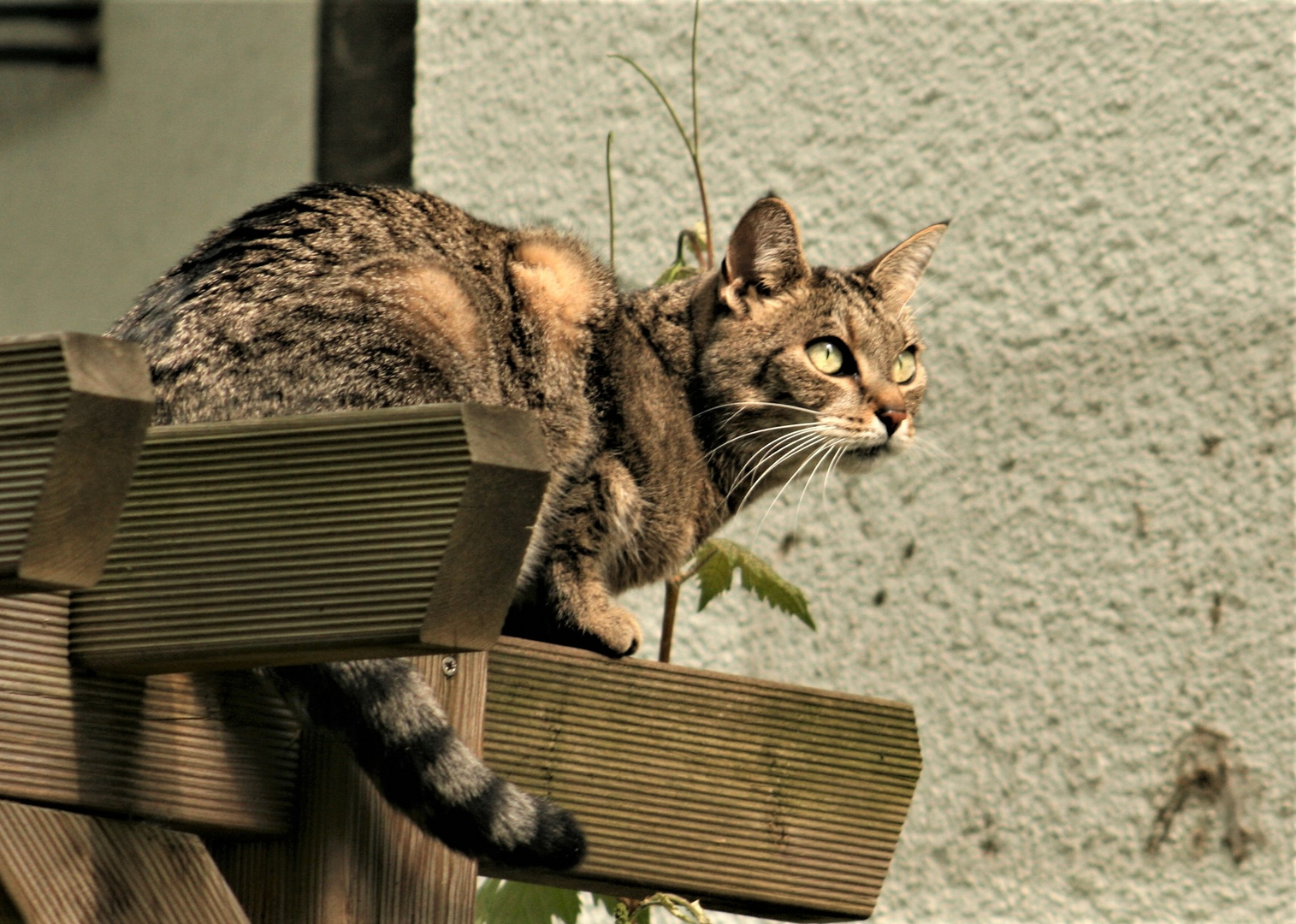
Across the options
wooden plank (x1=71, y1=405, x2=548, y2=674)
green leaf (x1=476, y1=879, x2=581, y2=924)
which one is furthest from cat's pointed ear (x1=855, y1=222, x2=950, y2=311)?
wooden plank (x1=71, y1=405, x2=548, y2=674)

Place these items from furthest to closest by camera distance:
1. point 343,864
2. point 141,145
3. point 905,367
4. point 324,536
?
point 141,145
point 905,367
point 343,864
point 324,536

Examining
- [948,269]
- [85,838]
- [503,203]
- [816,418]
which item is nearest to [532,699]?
[85,838]

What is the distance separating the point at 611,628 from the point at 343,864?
66 cm

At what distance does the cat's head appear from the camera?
2.63 m

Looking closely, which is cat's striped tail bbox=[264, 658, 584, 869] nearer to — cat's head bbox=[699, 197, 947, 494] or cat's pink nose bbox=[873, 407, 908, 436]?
cat's head bbox=[699, 197, 947, 494]

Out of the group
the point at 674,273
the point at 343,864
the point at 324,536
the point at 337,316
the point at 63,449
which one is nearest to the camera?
the point at 63,449

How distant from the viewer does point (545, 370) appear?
2283 millimetres

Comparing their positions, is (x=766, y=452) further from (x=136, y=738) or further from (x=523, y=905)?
(x=136, y=738)

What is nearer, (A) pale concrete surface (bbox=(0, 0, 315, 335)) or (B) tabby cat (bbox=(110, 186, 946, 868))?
(B) tabby cat (bbox=(110, 186, 946, 868))

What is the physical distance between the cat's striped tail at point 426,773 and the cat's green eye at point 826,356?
132 centimetres

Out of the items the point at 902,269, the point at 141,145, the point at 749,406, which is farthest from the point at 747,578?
the point at 141,145

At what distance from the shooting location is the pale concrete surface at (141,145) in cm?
497

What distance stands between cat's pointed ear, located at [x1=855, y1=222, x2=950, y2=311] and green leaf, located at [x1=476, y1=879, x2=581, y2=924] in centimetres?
118

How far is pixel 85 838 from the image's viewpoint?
1354mm
